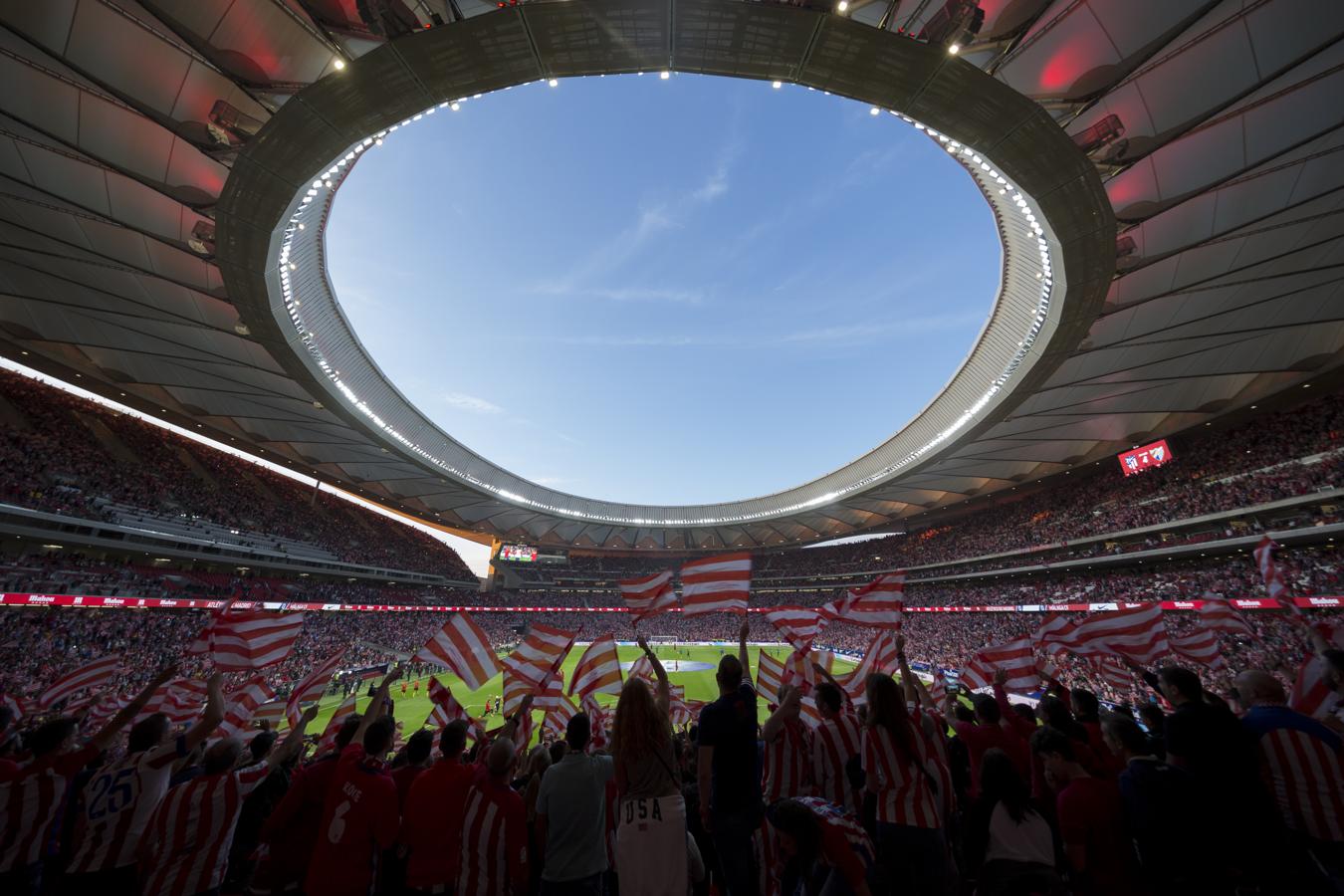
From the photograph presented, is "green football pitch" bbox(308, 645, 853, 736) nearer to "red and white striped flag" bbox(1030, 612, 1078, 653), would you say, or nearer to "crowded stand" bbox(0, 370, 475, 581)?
"red and white striped flag" bbox(1030, 612, 1078, 653)

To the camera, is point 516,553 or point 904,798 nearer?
point 904,798

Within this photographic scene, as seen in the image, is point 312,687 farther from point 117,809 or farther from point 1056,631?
point 1056,631

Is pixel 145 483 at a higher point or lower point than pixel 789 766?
higher

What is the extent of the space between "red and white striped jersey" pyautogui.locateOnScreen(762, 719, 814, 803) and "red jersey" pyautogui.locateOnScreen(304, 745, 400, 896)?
11.4ft

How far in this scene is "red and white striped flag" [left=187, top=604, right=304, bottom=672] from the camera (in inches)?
332

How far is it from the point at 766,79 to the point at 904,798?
14105mm

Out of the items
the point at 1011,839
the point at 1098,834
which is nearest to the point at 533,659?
the point at 1011,839

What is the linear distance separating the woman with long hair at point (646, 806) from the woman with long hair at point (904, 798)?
173cm

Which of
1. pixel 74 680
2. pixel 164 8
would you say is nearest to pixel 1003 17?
pixel 164 8

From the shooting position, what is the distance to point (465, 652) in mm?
8898

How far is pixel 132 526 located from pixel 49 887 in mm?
34638

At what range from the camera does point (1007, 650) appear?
11461 millimetres

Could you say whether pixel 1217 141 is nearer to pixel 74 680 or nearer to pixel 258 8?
pixel 258 8

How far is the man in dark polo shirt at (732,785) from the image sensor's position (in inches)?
159
